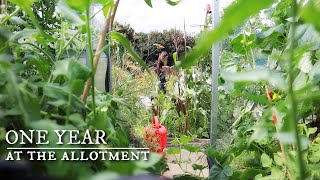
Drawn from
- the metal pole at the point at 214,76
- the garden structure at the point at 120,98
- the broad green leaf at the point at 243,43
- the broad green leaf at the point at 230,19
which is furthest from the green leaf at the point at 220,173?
the broad green leaf at the point at 230,19

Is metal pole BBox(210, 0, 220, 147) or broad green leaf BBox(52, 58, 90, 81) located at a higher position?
metal pole BBox(210, 0, 220, 147)

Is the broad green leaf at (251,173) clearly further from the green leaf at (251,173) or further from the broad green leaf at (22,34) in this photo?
the broad green leaf at (22,34)

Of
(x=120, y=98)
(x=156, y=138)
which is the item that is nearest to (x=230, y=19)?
(x=120, y=98)

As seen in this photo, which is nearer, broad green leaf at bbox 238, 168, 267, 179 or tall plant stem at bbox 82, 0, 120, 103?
tall plant stem at bbox 82, 0, 120, 103

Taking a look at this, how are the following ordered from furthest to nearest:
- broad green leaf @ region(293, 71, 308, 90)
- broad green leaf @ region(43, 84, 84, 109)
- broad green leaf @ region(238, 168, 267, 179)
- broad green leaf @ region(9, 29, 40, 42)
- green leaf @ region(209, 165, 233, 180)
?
1. green leaf @ region(209, 165, 233, 180)
2. broad green leaf @ region(238, 168, 267, 179)
3. broad green leaf @ region(293, 71, 308, 90)
4. broad green leaf @ region(9, 29, 40, 42)
5. broad green leaf @ region(43, 84, 84, 109)

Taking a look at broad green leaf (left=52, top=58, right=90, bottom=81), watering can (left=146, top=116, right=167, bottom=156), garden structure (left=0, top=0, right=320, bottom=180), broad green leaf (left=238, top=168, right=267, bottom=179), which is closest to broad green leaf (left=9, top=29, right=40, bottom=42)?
garden structure (left=0, top=0, right=320, bottom=180)

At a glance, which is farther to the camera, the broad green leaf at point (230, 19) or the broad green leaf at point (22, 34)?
the broad green leaf at point (22, 34)

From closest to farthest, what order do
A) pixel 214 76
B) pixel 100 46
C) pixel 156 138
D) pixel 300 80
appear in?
pixel 100 46 < pixel 300 80 < pixel 156 138 < pixel 214 76

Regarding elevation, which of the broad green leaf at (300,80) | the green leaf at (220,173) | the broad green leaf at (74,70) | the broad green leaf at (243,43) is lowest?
the green leaf at (220,173)

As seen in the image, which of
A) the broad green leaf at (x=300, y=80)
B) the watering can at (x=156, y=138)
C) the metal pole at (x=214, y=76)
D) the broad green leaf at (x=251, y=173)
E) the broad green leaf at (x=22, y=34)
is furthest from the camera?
the metal pole at (x=214, y=76)

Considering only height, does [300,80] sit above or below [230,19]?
above

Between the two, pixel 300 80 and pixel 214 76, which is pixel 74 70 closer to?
pixel 300 80

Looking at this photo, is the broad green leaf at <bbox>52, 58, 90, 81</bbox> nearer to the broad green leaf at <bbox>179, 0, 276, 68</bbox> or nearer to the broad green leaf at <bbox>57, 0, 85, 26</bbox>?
the broad green leaf at <bbox>57, 0, 85, 26</bbox>

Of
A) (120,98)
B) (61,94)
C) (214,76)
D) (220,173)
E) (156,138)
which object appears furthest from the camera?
(214,76)
